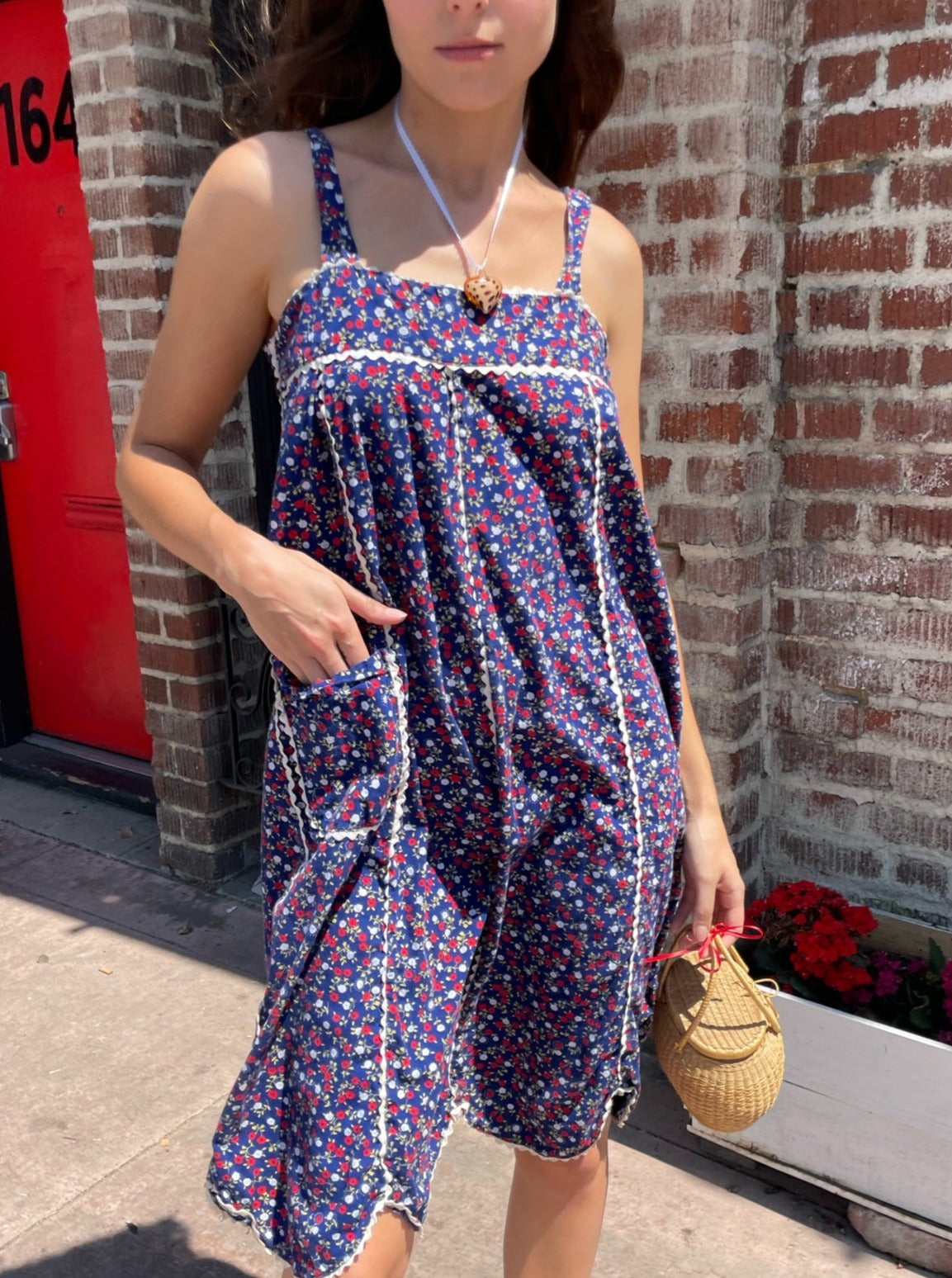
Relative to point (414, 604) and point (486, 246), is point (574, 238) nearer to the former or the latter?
point (486, 246)

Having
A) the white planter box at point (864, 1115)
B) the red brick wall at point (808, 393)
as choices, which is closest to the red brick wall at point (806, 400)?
the red brick wall at point (808, 393)

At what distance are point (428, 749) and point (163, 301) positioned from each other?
Answer: 2243mm

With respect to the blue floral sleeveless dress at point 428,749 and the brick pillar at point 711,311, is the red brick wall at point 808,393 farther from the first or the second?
the blue floral sleeveless dress at point 428,749

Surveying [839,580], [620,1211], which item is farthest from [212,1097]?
[839,580]

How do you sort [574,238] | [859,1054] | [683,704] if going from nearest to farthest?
[574,238] < [683,704] < [859,1054]

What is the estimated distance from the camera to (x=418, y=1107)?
141 centimetres

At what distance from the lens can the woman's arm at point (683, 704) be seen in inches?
64.0

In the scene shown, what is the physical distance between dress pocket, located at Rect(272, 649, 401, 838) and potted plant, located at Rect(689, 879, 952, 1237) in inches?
47.9

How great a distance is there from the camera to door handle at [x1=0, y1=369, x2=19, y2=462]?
418 centimetres

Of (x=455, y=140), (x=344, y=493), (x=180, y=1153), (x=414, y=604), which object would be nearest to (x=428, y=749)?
(x=414, y=604)

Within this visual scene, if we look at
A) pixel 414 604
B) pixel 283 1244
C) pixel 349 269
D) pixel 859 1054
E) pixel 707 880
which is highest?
pixel 349 269

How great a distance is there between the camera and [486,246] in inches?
59.2

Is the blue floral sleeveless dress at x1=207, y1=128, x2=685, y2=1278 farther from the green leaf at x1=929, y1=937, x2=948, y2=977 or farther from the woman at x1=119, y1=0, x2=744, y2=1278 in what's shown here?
the green leaf at x1=929, y1=937, x2=948, y2=977

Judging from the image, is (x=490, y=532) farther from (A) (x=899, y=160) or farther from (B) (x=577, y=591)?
(A) (x=899, y=160)
